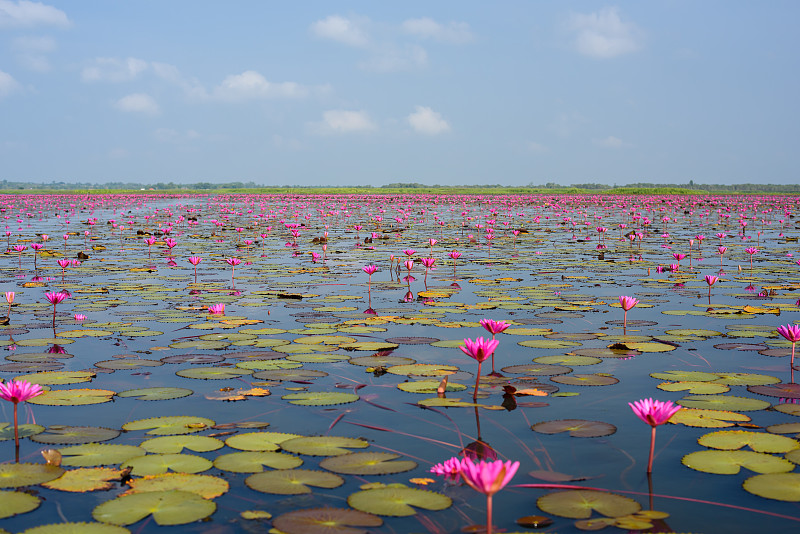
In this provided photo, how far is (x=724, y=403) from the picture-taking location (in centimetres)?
404

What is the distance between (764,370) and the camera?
4824 millimetres

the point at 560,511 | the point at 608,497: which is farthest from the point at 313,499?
the point at 608,497

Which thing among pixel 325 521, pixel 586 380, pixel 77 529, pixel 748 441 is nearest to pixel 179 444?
pixel 77 529

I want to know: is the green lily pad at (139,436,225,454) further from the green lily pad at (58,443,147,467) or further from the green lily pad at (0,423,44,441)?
the green lily pad at (0,423,44,441)

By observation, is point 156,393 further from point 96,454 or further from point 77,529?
point 77,529

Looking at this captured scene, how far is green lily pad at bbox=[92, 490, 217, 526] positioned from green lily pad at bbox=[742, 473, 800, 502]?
2.21 metres

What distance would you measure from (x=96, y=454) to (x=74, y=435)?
358 millimetres

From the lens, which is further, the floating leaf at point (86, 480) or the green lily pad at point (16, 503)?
the floating leaf at point (86, 480)

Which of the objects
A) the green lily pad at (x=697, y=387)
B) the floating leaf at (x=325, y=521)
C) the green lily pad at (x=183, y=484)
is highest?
the green lily pad at (x=697, y=387)

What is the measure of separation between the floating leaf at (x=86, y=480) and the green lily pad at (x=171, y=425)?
0.50 metres

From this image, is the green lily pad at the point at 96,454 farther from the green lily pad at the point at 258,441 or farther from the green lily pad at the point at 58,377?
the green lily pad at the point at 58,377

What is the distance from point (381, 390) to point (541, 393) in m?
1.00

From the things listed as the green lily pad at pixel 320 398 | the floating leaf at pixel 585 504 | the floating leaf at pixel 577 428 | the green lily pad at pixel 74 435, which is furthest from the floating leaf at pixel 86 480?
the floating leaf at pixel 577 428

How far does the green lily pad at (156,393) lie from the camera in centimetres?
417
